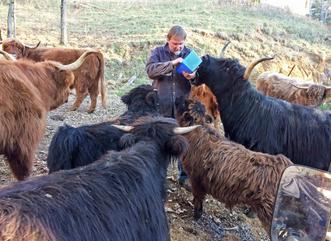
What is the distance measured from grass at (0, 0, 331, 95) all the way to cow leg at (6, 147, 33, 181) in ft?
26.5

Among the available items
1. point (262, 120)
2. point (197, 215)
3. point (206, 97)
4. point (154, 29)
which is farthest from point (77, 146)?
point (154, 29)

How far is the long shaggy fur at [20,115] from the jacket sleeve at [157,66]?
1.33 metres

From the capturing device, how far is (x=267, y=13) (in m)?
27.4

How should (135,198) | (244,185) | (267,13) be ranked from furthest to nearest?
1. (267,13)
2. (244,185)
3. (135,198)

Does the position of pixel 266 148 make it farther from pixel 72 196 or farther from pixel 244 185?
pixel 72 196

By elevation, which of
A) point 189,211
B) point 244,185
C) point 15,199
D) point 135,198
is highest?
point 15,199

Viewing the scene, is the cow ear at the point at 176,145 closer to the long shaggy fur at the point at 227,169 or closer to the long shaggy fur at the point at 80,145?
the long shaggy fur at the point at 80,145

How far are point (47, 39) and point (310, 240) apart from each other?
15.1 meters

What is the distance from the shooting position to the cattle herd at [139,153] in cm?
244

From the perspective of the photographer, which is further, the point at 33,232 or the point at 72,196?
the point at 72,196

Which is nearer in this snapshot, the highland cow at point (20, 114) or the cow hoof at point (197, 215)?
the highland cow at point (20, 114)

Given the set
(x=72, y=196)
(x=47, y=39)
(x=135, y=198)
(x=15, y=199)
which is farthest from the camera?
(x=47, y=39)

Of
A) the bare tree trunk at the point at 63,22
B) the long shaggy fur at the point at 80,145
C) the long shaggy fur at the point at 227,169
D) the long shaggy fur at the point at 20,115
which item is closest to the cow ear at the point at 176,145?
the long shaggy fur at the point at 80,145

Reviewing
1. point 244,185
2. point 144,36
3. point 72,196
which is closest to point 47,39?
point 144,36
